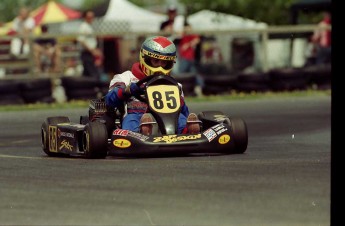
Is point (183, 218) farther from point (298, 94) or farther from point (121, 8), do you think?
point (121, 8)

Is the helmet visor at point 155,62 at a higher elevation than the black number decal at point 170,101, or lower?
higher

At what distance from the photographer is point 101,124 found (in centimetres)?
965

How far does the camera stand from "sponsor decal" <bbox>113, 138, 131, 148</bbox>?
962cm

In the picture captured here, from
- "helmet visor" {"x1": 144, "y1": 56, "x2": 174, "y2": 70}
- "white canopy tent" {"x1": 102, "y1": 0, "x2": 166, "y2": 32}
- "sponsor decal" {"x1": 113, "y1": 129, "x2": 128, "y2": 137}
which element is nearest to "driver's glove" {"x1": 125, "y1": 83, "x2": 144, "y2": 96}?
"sponsor decal" {"x1": 113, "y1": 129, "x2": 128, "y2": 137}

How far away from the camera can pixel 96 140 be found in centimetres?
955

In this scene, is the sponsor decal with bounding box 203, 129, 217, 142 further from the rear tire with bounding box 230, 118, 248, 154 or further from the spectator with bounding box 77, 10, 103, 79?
the spectator with bounding box 77, 10, 103, 79

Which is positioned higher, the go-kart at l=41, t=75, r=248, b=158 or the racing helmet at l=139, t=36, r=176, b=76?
the racing helmet at l=139, t=36, r=176, b=76

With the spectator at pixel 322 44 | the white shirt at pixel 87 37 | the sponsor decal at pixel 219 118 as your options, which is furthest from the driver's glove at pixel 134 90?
the spectator at pixel 322 44

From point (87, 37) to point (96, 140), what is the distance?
38.4ft

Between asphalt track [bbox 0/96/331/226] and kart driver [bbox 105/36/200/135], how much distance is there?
1.16 feet

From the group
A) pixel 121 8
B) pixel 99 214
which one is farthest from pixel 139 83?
pixel 121 8

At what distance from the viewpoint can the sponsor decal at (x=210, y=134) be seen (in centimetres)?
976

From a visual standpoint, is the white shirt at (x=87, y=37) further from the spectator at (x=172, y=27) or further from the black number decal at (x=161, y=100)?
the black number decal at (x=161, y=100)

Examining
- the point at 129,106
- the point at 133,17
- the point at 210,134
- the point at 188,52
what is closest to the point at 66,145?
the point at 129,106
